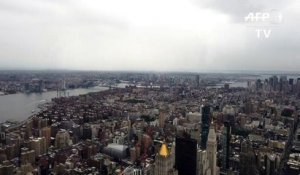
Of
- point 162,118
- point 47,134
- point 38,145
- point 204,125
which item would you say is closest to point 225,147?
point 204,125

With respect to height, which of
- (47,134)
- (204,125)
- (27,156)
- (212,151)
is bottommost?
(27,156)

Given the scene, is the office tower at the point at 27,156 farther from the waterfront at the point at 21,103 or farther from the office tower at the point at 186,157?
the waterfront at the point at 21,103

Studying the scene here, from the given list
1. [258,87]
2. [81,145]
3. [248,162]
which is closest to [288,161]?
[248,162]

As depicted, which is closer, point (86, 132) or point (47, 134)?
point (47, 134)

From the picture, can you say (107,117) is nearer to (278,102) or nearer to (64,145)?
(64,145)

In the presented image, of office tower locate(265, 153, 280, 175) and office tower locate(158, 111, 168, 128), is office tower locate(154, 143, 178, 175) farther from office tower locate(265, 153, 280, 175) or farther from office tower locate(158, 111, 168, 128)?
office tower locate(158, 111, 168, 128)

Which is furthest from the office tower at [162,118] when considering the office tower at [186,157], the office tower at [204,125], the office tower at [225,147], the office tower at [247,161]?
the office tower at [186,157]

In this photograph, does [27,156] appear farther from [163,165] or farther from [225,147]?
[225,147]
